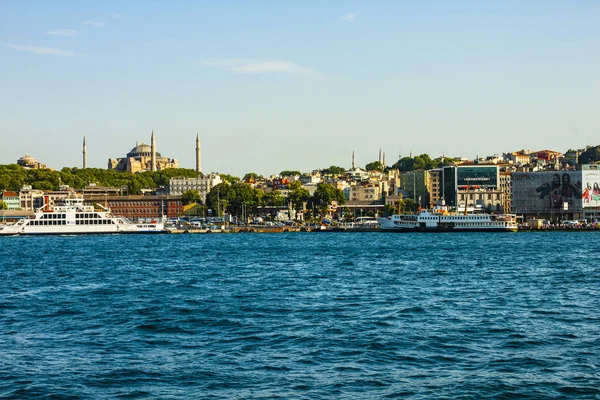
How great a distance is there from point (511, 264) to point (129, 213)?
88568mm

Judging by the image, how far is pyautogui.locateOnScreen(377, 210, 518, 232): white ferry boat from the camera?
273 ft

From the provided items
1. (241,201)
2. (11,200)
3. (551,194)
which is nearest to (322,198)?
(241,201)

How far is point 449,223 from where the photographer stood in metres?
83.1

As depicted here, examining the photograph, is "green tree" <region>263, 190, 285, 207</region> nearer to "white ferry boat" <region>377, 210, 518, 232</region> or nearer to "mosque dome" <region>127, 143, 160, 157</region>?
"white ferry boat" <region>377, 210, 518, 232</region>

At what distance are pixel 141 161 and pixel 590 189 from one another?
110 metres

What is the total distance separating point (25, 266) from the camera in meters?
39.1

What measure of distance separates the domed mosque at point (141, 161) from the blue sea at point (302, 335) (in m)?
146

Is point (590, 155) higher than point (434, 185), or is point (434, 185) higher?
point (590, 155)

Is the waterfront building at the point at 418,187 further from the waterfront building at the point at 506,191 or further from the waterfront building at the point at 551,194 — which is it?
the waterfront building at the point at 551,194

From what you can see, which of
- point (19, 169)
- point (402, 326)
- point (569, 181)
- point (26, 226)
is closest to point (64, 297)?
point (402, 326)

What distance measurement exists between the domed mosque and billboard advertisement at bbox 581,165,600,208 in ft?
315

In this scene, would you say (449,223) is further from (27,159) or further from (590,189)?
(27,159)

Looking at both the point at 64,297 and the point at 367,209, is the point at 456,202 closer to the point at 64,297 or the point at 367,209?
the point at 367,209

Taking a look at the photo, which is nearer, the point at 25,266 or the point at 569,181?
the point at 25,266
